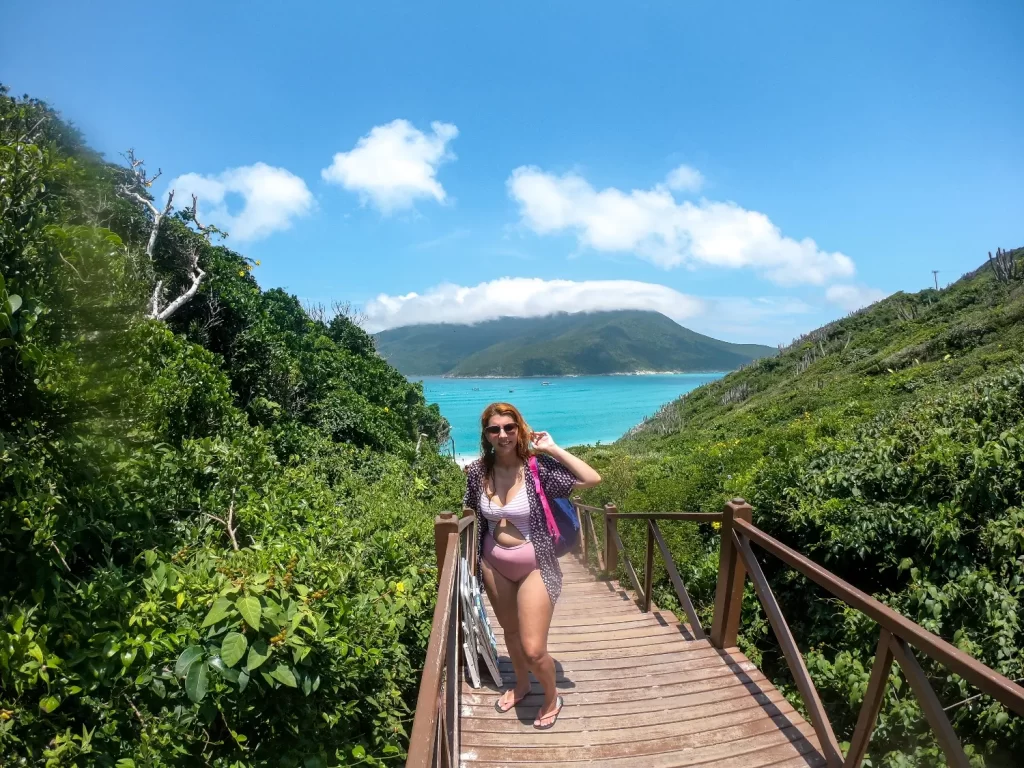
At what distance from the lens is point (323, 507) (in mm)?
5492

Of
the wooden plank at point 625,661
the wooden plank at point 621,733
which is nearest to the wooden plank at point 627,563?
the wooden plank at point 625,661

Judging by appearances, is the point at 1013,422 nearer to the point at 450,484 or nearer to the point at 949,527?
the point at 949,527

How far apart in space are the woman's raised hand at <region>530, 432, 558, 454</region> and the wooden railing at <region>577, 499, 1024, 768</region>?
132 cm

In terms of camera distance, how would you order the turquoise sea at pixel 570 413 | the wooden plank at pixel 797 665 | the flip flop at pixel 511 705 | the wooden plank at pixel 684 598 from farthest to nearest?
1. the turquoise sea at pixel 570 413
2. the wooden plank at pixel 684 598
3. the flip flop at pixel 511 705
4. the wooden plank at pixel 797 665

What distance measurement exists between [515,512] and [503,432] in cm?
40

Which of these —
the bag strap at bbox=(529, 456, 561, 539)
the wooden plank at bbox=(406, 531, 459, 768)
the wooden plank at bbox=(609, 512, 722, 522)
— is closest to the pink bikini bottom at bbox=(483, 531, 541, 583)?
the bag strap at bbox=(529, 456, 561, 539)

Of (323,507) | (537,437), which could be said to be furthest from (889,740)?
(323,507)

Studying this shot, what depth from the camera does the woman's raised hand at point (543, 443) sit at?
9.39ft

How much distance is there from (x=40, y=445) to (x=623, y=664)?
3364mm

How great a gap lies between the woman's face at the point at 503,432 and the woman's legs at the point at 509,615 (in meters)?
0.62

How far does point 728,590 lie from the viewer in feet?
11.8

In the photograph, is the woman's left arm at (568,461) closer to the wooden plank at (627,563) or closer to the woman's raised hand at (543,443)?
the woman's raised hand at (543,443)

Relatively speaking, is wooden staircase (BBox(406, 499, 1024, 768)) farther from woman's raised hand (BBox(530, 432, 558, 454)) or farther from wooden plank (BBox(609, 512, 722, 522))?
woman's raised hand (BBox(530, 432, 558, 454))

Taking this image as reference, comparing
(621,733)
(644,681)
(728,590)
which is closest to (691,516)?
(728,590)
